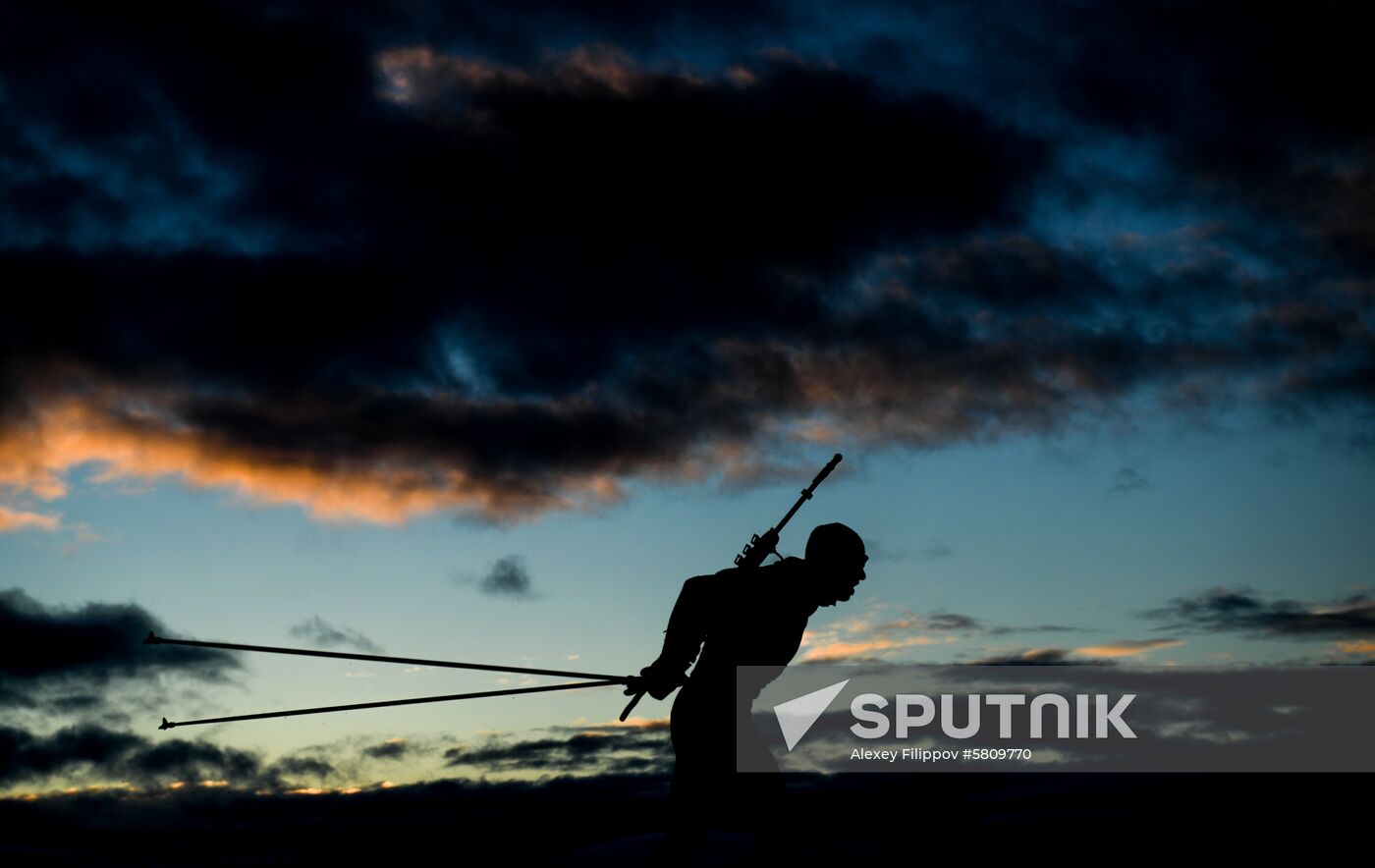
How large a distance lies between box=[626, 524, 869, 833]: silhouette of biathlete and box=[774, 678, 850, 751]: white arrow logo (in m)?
1.64

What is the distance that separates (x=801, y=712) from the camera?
1280 cm

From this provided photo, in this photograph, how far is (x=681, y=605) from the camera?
10.8 meters

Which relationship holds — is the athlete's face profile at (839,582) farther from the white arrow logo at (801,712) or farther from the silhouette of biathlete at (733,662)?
the white arrow logo at (801,712)

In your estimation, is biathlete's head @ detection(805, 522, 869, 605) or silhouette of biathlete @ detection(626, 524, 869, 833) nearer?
silhouette of biathlete @ detection(626, 524, 869, 833)

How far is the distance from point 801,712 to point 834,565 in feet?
8.11

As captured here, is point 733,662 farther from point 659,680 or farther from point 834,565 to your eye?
point 834,565

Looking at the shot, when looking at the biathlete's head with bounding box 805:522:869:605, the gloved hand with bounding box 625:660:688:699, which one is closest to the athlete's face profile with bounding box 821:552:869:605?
the biathlete's head with bounding box 805:522:869:605

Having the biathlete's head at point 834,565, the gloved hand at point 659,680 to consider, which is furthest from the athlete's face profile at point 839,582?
the gloved hand at point 659,680

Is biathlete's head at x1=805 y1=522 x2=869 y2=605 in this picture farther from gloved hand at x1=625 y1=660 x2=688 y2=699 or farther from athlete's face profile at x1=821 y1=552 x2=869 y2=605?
gloved hand at x1=625 y1=660 x2=688 y2=699

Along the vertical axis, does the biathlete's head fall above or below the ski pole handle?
above

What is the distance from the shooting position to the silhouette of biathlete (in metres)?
10.6

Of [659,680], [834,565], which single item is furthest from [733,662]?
[834,565]

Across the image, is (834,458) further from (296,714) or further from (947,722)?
(296,714)

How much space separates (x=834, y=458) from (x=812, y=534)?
2.54 metres
